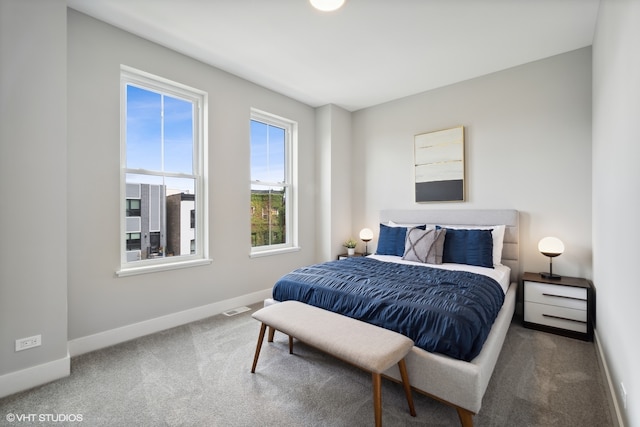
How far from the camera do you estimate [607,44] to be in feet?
6.72

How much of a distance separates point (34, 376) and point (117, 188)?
1.50 metres

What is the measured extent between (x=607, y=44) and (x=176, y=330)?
4.31 metres

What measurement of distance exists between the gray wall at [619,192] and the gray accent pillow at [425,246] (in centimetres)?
130

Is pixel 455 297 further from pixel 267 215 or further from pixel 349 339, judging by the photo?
pixel 267 215

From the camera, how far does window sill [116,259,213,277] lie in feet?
Answer: 8.67

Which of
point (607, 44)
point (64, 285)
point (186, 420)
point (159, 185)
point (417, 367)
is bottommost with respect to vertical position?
point (186, 420)

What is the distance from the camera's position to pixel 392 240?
12.2 ft

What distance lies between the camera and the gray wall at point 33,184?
189 cm

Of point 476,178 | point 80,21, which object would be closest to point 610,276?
point 476,178

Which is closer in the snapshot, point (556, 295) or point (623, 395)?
point (623, 395)

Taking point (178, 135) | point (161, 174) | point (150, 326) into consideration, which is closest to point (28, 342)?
point (150, 326)

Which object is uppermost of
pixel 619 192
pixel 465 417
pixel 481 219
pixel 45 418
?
pixel 619 192

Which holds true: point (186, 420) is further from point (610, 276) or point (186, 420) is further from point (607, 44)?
point (607, 44)

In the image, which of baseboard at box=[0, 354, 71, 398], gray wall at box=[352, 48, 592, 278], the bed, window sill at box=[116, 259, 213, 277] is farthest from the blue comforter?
baseboard at box=[0, 354, 71, 398]
